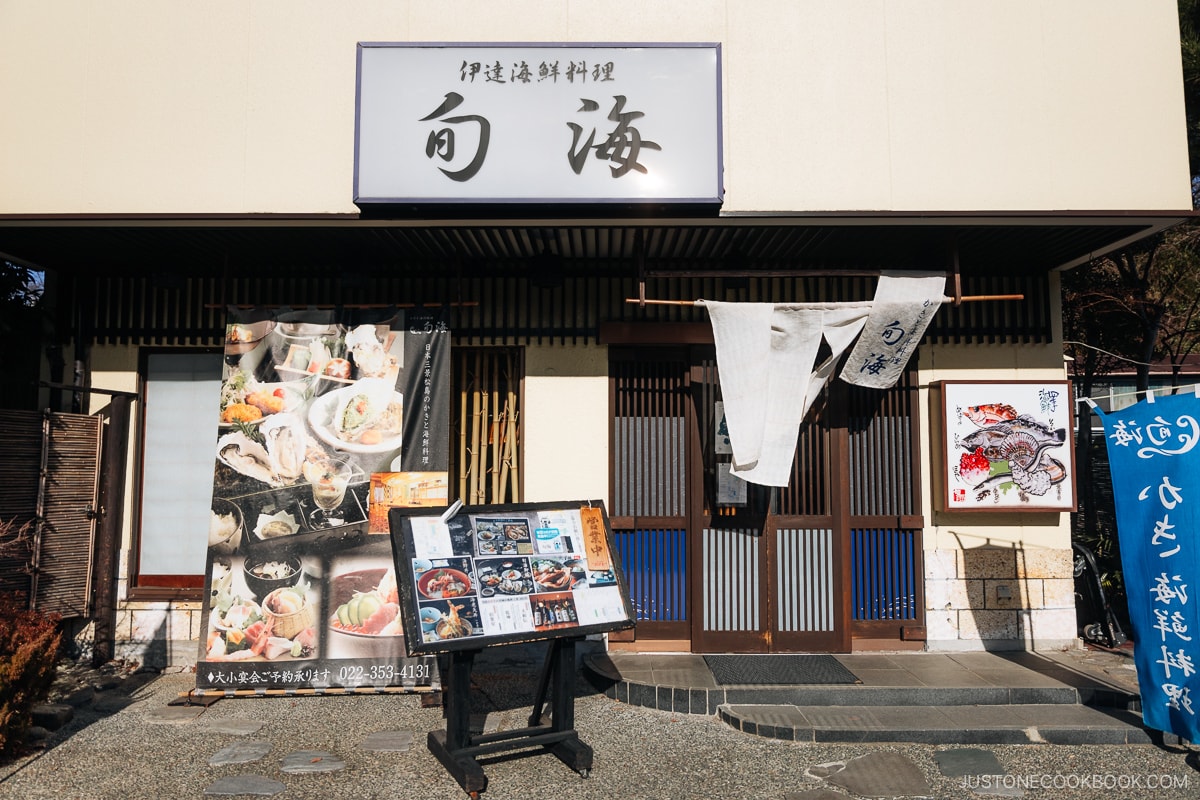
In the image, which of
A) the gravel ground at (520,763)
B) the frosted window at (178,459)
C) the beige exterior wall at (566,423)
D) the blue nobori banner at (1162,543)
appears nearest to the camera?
the gravel ground at (520,763)

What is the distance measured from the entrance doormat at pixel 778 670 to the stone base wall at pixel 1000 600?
4.67 ft

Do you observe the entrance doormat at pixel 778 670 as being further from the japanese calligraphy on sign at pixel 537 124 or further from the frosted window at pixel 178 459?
the frosted window at pixel 178 459

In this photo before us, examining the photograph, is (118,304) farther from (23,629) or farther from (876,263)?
(876,263)

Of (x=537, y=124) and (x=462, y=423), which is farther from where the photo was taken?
→ (x=462, y=423)

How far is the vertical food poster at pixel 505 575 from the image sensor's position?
18.3ft

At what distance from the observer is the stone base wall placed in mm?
8633

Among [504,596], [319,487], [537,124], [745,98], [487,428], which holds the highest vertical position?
[745,98]

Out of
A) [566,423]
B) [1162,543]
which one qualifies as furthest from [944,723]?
[566,423]

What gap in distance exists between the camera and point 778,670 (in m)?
7.82

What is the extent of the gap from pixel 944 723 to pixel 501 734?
12.1ft

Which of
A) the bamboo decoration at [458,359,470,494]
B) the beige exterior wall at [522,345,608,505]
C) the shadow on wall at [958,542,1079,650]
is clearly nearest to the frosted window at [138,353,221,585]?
the bamboo decoration at [458,359,470,494]

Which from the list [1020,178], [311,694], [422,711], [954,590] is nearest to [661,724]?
[422,711]

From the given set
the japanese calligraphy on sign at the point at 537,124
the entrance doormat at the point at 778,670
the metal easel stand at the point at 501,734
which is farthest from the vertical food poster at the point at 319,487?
the entrance doormat at the point at 778,670

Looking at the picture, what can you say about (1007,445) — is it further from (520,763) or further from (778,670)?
(520,763)
